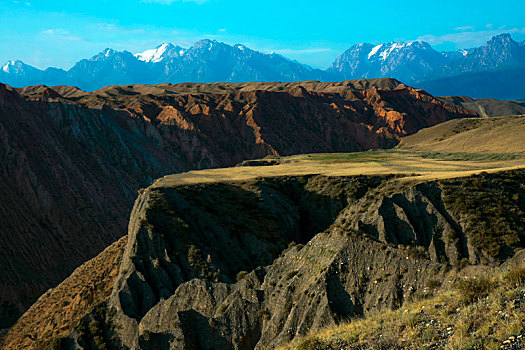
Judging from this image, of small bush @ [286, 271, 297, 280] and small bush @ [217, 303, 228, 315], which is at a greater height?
small bush @ [286, 271, 297, 280]

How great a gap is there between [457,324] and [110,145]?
111 m

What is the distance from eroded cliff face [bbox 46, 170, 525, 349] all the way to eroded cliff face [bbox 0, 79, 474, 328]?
106 ft

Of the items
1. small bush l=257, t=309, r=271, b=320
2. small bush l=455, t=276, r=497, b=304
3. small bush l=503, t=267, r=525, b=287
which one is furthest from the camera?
small bush l=257, t=309, r=271, b=320

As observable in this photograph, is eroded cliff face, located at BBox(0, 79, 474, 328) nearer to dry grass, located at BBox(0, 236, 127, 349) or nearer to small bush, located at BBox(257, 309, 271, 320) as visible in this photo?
dry grass, located at BBox(0, 236, 127, 349)

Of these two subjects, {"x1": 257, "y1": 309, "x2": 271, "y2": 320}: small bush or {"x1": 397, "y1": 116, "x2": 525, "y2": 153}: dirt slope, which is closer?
{"x1": 257, "y1": 309, "x2": 271, "y2": 320}: small bush

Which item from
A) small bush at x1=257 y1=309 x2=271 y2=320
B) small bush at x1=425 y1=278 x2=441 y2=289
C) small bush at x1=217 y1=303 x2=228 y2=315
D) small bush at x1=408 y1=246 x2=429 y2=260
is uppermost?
small bush at x1=408 y1=246 x2=429 y2=260

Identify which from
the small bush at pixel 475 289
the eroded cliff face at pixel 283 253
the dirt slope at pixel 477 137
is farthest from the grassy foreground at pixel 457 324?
the dirt slope at pixel 477 137

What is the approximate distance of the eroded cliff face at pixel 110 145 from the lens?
76.2 metres

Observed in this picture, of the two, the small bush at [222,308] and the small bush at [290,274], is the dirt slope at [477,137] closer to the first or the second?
the small bush at [290,274]

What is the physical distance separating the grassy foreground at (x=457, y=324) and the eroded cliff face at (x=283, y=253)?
463 cm

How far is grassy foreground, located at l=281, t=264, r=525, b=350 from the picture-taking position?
12.5 metres

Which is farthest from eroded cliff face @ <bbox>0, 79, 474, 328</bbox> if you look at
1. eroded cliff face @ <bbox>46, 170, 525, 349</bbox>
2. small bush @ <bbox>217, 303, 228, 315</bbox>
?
small bush @ <bbox>217, 303, 228, 315</bbox>

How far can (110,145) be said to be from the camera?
116312 mm

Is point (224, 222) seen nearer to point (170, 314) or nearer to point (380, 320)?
point (170, 314)
